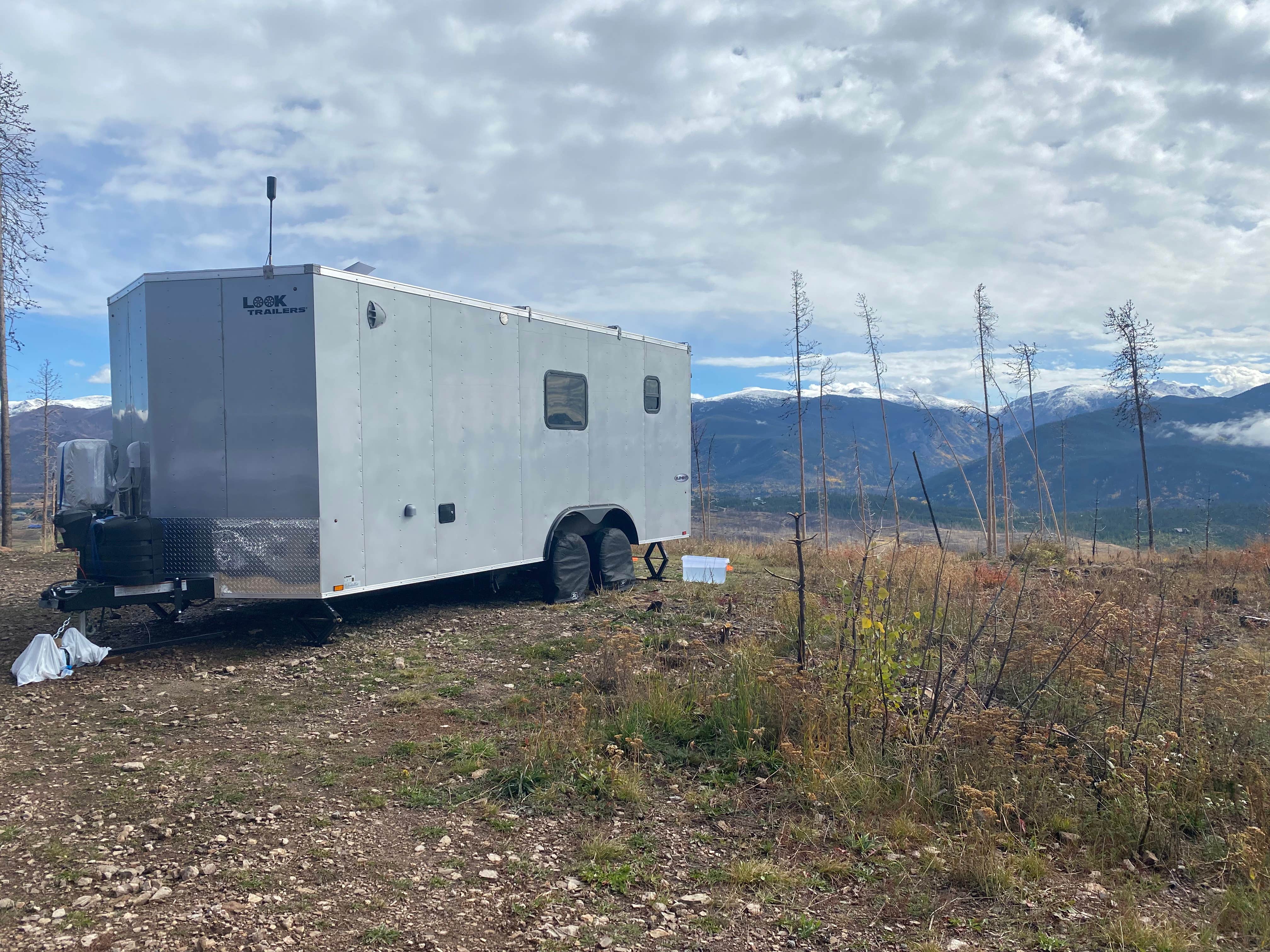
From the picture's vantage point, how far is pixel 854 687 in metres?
4.96

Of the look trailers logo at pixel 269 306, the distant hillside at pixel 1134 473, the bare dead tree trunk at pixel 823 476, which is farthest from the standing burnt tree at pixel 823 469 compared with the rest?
the distant hillside at pixel 1134 473

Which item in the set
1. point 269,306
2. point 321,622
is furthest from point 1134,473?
point 269,306

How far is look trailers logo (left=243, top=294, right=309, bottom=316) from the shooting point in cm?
685

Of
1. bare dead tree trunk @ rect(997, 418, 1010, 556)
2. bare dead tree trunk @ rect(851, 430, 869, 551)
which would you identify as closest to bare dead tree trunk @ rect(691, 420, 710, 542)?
bare dead tree trunk @ rect(851, 430, 869, 551)

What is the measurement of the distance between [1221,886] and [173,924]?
14.9 feet

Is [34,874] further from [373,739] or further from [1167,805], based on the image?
[1167,805]

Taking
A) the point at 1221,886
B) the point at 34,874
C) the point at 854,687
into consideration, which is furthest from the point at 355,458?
the point at 1221,886

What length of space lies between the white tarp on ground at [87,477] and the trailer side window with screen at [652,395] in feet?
20.9

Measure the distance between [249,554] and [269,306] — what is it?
2214 mm

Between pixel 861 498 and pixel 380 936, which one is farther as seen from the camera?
pixel 861 498

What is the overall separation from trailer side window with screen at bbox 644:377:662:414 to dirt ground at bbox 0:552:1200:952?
5.54 metres

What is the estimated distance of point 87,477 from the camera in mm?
7160

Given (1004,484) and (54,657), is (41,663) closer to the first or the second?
(54,657)

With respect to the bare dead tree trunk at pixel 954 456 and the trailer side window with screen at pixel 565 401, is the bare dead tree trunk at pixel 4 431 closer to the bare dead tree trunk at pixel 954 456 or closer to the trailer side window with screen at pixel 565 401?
the trailer side window with screen at pixel 565 401
